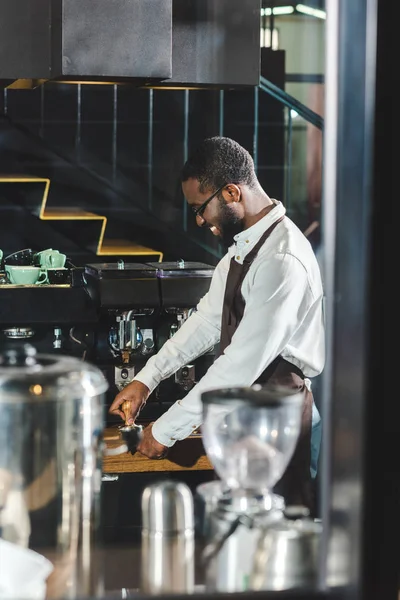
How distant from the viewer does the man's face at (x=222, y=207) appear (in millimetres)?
3496

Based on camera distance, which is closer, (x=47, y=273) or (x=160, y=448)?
(x=160, y=448)

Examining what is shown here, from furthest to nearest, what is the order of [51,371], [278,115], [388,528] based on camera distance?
[278,115]
[51,371]
[388,528]

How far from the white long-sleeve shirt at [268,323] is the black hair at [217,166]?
17 cm

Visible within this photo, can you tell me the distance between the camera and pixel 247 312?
3.25 meters

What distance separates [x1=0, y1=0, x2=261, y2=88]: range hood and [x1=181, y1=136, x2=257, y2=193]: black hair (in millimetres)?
213

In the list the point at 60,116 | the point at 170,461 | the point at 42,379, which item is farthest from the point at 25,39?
the point at 60,116

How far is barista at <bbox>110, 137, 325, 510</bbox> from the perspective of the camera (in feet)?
10.5

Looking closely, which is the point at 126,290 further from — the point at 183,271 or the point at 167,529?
the point at 167,529

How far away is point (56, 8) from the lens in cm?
312

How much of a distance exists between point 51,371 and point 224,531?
0.46 m

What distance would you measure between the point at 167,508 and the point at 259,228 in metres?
1.58

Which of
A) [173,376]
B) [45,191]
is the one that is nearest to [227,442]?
[173,376]

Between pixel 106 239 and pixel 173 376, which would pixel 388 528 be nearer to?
pixel 173 376

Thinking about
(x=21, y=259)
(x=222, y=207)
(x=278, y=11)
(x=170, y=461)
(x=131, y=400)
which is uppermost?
(x=278, y=11)
